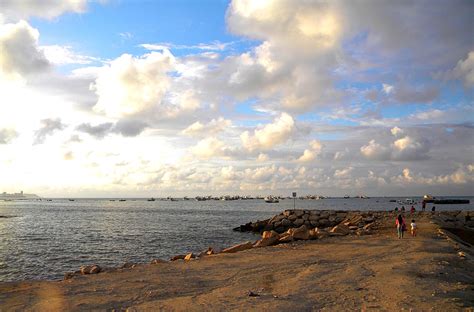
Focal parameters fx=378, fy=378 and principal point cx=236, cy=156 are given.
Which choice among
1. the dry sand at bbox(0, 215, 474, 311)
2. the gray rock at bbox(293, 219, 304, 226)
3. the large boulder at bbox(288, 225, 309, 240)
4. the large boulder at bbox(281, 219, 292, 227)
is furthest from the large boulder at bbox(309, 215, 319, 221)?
the dry sand at bbox(0, 215, 474, 311)

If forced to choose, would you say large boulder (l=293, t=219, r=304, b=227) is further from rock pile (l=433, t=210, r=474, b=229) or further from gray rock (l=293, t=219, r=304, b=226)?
rock pile (l=433, t=210, r=474, b=229)

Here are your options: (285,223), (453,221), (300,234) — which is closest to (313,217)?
(285,223)

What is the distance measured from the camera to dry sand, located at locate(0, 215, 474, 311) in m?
8.55

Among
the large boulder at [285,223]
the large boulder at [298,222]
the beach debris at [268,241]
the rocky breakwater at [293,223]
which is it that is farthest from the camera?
the large boulder at [285,223]

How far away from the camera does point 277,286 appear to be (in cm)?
1040

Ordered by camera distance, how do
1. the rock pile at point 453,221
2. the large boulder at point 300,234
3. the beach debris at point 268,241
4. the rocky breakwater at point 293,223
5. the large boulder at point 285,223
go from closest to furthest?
the beach debris at point 268,241 < the large boulder at point 300,234 < the rock pile at point 453,221 < the rocky breakwater at point 293,223 < the large boulder at point 285,223

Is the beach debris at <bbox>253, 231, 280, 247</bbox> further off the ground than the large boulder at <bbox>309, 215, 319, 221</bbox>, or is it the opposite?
the beach debris at <bbox>253, 231, 280, 247</bbox>

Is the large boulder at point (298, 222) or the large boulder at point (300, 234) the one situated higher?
the large boulder at point (300, 234)

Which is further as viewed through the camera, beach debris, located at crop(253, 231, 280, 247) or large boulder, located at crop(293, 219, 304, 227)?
large boulder, located at crop(293, 219, 304, 227)

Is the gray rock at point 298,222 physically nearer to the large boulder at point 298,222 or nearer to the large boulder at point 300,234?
the large boulder at point 298,222

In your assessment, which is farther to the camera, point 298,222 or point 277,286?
point 298,222

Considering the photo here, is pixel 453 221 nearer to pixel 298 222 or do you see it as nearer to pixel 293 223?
pixel 298 222

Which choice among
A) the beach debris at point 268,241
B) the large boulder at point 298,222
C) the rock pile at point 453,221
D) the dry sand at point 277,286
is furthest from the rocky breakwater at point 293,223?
the dry sand at point 277,286

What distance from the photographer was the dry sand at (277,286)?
28.1 ft
